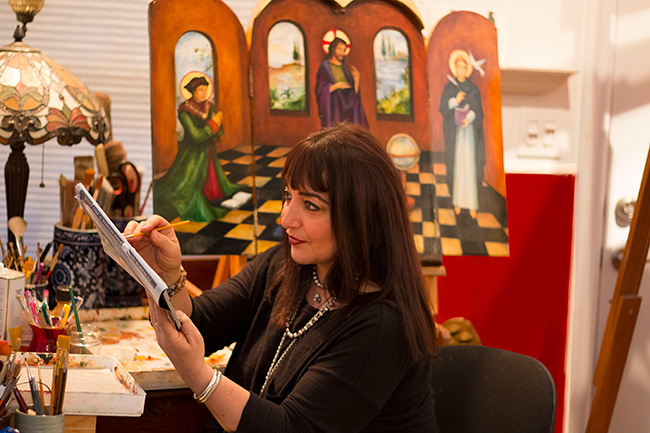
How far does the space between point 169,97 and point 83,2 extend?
792 millimetres

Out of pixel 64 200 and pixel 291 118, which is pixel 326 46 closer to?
pixel 291 118

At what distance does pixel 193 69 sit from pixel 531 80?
3.64 ft

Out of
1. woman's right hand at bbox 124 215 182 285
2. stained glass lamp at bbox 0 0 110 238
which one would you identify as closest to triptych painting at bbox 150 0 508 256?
stained glass lamp at bbox 0 0 110 238

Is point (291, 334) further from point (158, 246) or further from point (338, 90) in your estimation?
point (338, 90)

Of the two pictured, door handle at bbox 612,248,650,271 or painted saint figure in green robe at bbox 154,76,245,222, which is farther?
door handle at bbox 612,248,650,271

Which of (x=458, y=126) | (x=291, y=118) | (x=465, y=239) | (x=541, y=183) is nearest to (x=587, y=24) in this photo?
(x=541, y=183)

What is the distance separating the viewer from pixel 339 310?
Result: 1.35 metres

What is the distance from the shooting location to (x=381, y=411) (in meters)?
1.34

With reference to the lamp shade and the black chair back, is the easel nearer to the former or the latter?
the black chair back

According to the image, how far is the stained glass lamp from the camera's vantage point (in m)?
1.58

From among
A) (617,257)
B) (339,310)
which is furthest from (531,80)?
(339,310)

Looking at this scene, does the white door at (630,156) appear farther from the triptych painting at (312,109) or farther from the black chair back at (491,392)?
the black chair back at (491,392)

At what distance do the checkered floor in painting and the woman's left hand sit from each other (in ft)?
1.87

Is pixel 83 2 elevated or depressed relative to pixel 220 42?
elevated
